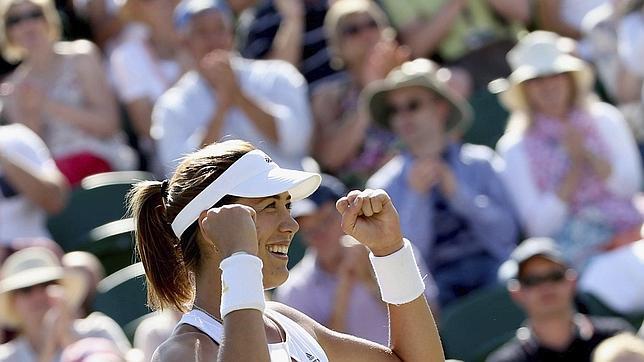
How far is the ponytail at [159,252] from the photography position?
2994mm

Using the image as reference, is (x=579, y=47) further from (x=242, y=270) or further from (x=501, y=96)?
(x=242, y=270)

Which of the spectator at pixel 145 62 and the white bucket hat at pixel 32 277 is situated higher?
the white bucket hat at pixel 32 277

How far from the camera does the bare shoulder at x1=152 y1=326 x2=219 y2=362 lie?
2799 mm

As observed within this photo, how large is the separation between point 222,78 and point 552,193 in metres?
1.55

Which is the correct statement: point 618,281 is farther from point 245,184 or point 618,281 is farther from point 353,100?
point 245,184

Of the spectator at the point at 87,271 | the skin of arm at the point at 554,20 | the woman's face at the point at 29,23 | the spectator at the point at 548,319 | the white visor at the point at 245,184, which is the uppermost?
the white visor at the point at 245,184

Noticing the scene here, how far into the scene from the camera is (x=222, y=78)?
6.79 m

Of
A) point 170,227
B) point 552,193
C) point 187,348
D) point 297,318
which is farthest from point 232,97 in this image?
point 187,348

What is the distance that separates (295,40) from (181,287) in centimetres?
487

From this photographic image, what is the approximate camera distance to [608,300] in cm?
600

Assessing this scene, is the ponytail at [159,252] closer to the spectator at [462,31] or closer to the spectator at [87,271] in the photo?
the spectator at [87,271]

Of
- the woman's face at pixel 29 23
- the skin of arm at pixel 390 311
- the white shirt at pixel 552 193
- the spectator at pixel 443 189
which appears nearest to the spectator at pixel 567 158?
the white shirt at pixel 552 193

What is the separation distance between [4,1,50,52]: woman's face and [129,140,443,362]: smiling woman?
426 cm

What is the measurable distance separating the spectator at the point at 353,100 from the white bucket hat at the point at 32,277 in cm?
163
